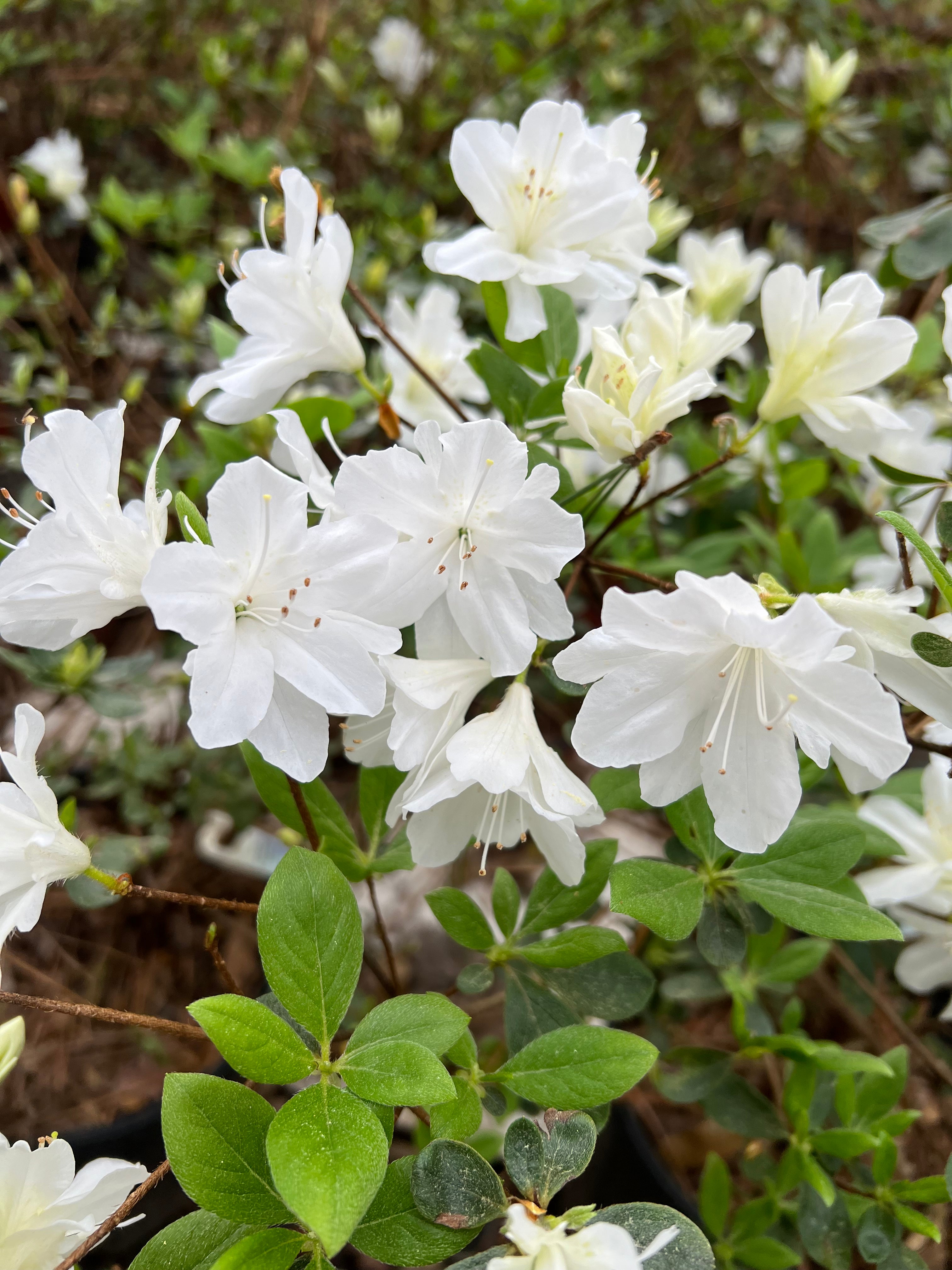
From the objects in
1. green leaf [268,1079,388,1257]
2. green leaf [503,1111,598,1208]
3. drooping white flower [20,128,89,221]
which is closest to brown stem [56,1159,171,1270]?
green leaf [268,1079,388,1257]

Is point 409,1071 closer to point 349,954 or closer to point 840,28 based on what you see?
point 349,954

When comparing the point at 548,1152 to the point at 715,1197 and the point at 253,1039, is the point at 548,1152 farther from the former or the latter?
the point at 715,1197

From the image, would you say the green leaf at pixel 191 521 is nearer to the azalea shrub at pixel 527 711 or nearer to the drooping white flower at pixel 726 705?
the azalea shrub at pixel 527 711

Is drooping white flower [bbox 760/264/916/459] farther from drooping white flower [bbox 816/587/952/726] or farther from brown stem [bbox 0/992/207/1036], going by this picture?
brown stem [bbox 0/992/207/1036]

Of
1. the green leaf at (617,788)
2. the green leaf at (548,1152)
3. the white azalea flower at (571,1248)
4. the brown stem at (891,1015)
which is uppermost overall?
the white azalea flower at (571,1248)

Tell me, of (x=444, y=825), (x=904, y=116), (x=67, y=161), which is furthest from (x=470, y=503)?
(x=904, y=116)

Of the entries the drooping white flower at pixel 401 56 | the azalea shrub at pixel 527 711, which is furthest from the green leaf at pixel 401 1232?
the drooping white flower at pixel 401 56

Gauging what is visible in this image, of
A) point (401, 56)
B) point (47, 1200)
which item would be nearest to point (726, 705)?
point (47, 1200)
